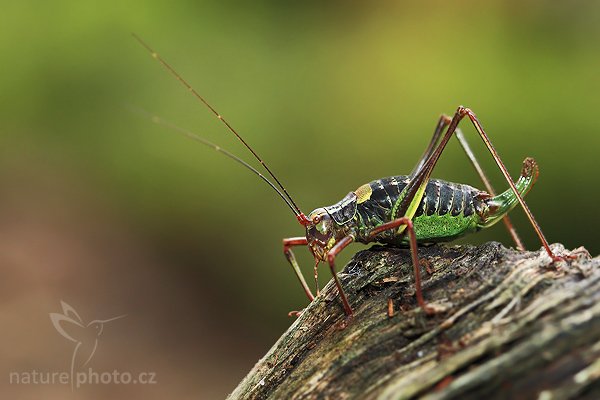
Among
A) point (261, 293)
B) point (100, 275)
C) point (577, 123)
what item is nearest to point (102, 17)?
point (100, 275)

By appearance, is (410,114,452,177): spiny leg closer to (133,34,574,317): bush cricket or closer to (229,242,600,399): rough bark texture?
(133,34,574,317): bush cricket

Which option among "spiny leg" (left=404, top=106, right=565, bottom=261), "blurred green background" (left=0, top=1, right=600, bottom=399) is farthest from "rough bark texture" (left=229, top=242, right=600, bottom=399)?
"blurred green background" (left=0, top=1, right=600, bottom=399)

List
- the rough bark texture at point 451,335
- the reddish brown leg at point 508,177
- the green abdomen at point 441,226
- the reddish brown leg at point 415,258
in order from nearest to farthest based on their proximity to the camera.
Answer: the rough bark texture at point 451,335 < the reddish brown leg at point 415,258 < the reddish brown leg at point 508,177 < the green abdomen at point 441,226

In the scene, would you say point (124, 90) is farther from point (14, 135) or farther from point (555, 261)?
point (555, 261)

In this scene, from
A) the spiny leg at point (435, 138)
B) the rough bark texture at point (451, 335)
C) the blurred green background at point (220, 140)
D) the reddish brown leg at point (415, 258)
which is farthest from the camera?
the blurred green background at point (220, 140)

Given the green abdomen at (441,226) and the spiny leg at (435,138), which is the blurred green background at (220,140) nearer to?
the spiny leg at (435,138)

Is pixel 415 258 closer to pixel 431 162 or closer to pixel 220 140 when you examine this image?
pixel 431 162

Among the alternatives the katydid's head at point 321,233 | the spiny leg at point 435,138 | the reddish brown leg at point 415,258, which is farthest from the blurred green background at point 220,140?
the reddish brown leg at point 415,258
